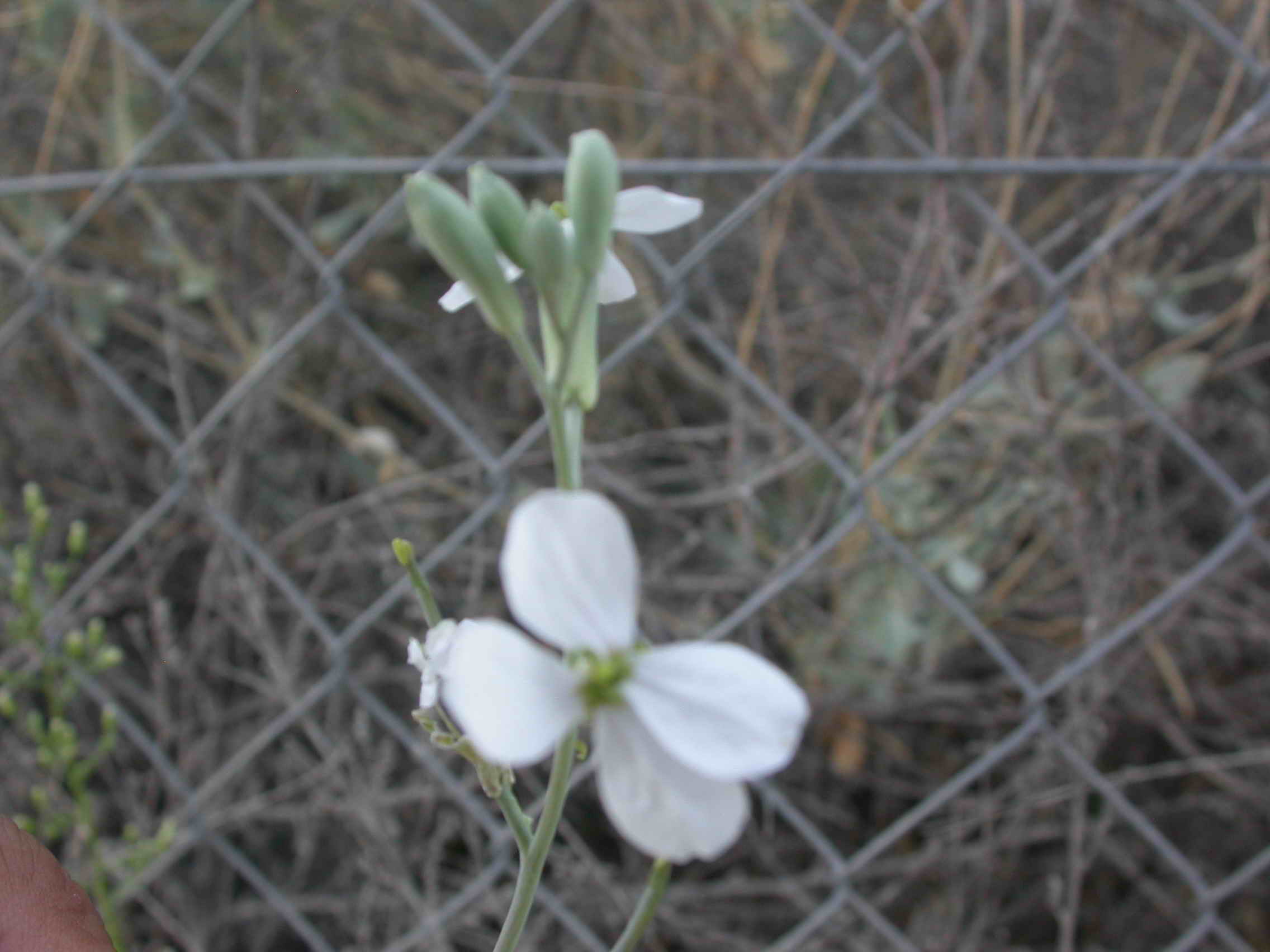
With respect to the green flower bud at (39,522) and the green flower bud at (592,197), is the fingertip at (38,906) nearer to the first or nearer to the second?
the green flower bud at (592,197)

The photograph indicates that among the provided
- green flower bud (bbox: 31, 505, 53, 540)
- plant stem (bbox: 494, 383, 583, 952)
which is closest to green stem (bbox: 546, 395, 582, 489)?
plant stem (bbox: 494, 383, 583, 952)

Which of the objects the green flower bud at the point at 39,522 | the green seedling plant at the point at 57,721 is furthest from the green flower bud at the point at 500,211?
the green flower bud at the point at 39,522

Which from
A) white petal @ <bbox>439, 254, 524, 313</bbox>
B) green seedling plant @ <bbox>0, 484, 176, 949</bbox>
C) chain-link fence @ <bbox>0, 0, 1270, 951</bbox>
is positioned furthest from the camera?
chain-link fence @ <bbox>0, 0, 1270, 951</bbox>

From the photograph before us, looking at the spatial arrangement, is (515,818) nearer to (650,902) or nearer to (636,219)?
(650,902)

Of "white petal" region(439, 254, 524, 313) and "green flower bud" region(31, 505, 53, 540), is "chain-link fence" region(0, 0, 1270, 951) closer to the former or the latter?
"green flower bud" region(31, 505, 53, 540)

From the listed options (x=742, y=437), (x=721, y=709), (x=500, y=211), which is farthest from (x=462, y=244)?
(x=742, y=437)

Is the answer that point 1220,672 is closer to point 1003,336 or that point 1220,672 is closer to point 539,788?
point 1003,336

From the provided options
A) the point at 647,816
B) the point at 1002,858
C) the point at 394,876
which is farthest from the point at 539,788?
the point at 647,816

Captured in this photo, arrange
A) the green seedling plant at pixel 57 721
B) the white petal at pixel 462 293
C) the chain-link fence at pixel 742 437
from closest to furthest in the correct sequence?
the white petal at pixel 462 293 → the green seedling plant at pixel 57 721 → the chain-link fence at pixel 742 437
